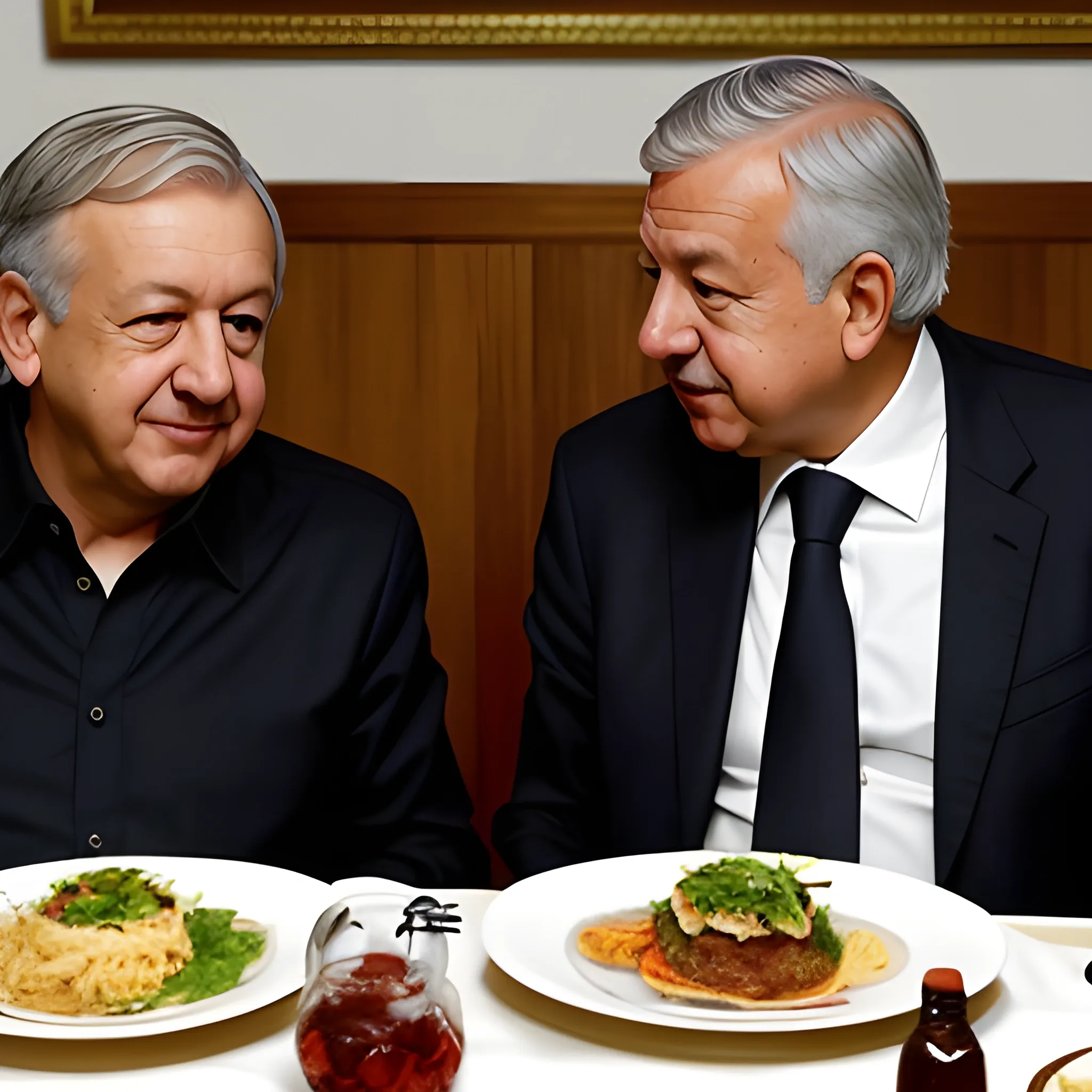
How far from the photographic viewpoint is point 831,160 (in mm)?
1523

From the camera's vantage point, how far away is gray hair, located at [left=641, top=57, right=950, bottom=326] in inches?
60.1

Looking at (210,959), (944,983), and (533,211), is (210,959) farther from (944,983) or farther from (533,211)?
(533,211)

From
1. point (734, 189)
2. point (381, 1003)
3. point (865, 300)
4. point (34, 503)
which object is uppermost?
point (734, 189)

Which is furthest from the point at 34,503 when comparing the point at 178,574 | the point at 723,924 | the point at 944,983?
the point at 944,983

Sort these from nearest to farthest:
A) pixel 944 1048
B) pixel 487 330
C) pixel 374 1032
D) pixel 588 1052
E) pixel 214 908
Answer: pixel 944 1048 < pixel 374 1032 < pixel 588 1052 < pixel 214 908 < pixel 487 330

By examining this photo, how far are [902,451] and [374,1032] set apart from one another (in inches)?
40.6

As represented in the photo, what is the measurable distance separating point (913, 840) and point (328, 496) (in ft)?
2.81

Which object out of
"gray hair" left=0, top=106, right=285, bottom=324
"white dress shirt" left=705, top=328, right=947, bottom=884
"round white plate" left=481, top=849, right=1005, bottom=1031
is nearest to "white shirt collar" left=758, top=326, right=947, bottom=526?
"white dress shirt" left=705, top=328, right=947, bottom=884

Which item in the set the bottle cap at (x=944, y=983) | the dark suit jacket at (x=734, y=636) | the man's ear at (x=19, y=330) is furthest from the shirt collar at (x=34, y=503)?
the bottle cap at (x=944, y=983)

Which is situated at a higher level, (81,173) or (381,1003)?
(81,173)

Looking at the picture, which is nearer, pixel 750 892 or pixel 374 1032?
pixel 374 1032

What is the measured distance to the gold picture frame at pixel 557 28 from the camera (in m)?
2.11

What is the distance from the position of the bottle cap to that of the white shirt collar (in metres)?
0.91

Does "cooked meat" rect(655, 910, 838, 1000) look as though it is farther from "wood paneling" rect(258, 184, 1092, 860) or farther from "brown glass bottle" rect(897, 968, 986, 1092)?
"wood paneling" rect(258, 184, 1092, 860)
